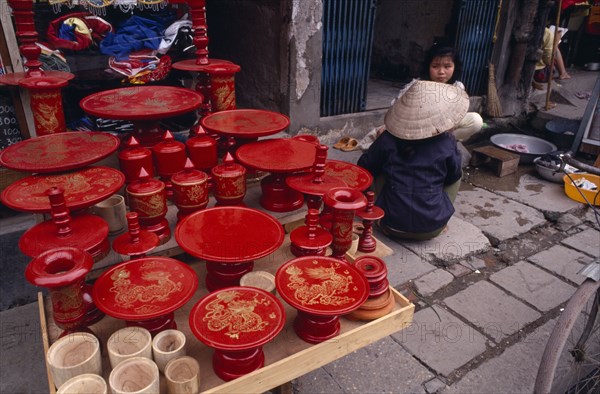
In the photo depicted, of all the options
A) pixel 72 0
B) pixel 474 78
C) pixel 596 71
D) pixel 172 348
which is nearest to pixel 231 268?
pixel 172 348

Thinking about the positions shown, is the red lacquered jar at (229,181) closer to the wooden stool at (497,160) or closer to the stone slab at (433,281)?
the stone slab at (433,281)

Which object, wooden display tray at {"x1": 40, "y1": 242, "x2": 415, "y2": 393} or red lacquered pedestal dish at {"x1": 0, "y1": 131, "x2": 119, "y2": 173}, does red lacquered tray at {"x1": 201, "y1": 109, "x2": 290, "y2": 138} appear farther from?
wooden display tray at {"x1": 40, "y1": 242, "x2": 415, "y2": 393}

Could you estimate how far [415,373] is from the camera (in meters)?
2.62

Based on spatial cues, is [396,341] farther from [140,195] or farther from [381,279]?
[140,195]

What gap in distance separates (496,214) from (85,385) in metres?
4.15

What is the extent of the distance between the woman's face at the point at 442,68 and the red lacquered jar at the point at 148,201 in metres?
2.86

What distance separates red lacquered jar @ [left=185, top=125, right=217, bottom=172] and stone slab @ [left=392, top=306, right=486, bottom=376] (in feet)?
5.67

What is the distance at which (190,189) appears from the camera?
190 centimetres

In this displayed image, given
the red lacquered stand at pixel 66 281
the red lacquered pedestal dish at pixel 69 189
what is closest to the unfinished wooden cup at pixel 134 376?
the red lacquered stand at pixel 66 281

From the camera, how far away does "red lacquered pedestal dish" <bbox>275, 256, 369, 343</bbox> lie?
156 cm

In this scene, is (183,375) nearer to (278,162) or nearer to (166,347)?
(166,347)

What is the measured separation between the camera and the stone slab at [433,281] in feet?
11.0

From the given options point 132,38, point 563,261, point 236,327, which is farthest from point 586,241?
point 132,38

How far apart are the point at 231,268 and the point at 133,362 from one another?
1.80ft
